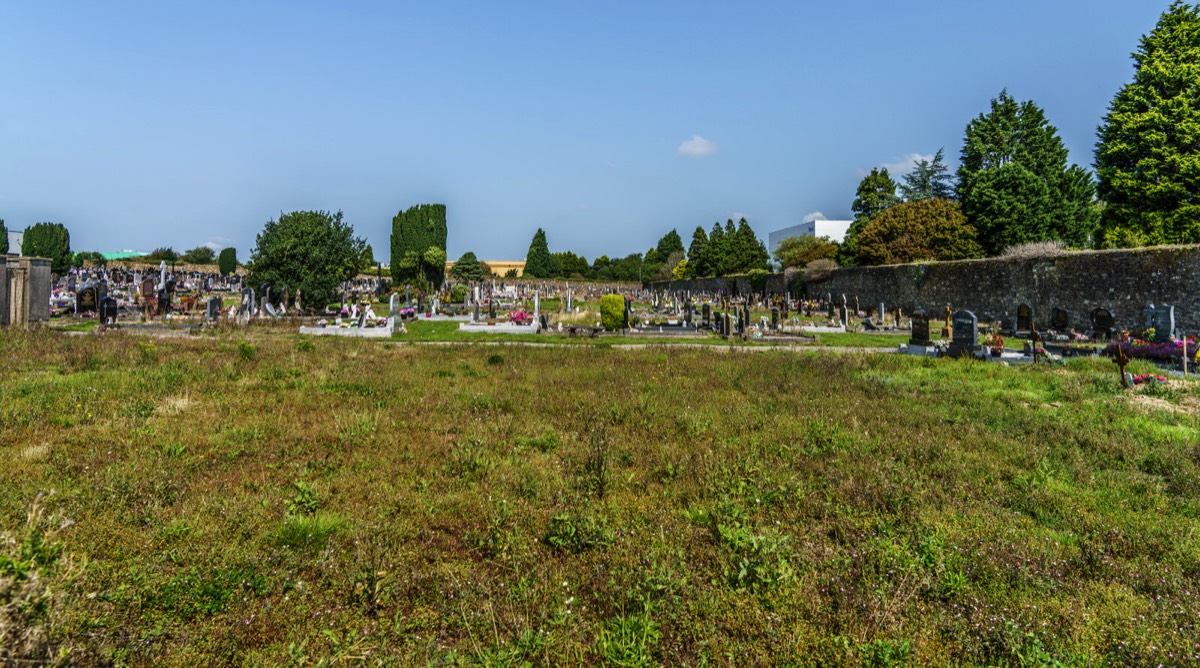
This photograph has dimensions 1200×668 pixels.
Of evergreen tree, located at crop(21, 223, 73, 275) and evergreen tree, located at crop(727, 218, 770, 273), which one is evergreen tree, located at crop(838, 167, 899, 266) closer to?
evergreen tree, located at crop(727, 218, 770, 273)

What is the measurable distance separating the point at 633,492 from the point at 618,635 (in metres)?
2.39

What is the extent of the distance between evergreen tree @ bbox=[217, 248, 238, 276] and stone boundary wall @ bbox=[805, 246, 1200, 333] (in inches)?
2466

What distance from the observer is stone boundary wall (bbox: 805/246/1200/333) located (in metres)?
21.3

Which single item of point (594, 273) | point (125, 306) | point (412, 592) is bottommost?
point (412, 592)

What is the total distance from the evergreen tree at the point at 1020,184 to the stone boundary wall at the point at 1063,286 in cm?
951

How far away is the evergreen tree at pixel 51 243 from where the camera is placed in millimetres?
47438

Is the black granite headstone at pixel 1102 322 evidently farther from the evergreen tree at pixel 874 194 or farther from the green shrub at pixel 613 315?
the evergreen tree at pixel 874 194

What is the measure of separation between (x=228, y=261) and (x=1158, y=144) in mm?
75326

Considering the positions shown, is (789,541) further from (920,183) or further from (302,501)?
(920,183)

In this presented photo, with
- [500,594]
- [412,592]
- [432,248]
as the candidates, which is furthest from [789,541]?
[432,248]

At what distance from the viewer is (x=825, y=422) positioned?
7.97 meters

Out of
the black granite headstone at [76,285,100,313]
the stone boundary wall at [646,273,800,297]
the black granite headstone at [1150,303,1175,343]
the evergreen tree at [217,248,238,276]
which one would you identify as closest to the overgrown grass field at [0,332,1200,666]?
the black granite headstone at [1150,303,1175,343]

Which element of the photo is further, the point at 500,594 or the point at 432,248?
the point at 432,248

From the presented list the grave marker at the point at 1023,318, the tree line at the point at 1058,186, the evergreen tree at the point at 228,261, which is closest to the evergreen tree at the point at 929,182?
the tree line at the point at 1058,186
